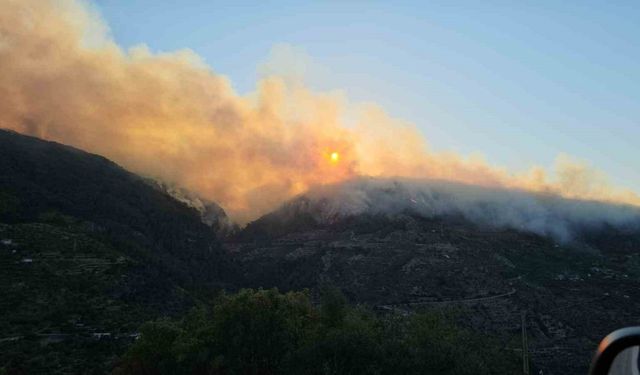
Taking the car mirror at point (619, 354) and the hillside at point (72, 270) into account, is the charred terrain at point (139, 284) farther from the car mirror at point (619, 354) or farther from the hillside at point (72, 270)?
the car mirror at point (619, 354)

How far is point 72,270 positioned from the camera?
114625 millimetres

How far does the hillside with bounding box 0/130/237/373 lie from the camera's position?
8656 centimetres

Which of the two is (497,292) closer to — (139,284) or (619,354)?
(139,284)

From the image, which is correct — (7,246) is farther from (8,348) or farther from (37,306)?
(8,348)

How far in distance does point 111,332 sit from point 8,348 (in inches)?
757

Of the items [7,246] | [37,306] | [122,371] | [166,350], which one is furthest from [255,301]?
[7,246]

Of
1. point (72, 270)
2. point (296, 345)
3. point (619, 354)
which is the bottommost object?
point (296, 345)

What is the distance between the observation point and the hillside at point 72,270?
86562mm

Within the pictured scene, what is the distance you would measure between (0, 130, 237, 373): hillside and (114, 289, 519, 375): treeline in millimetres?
17627

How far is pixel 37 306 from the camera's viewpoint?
311 ft

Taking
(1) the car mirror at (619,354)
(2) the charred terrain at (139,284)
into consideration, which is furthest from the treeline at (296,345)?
(1) the car mirror at (619,354)

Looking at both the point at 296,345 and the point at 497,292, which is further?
the point at 497,292

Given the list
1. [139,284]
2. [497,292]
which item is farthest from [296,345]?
[497,292]

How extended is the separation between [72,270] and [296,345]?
65012mm
